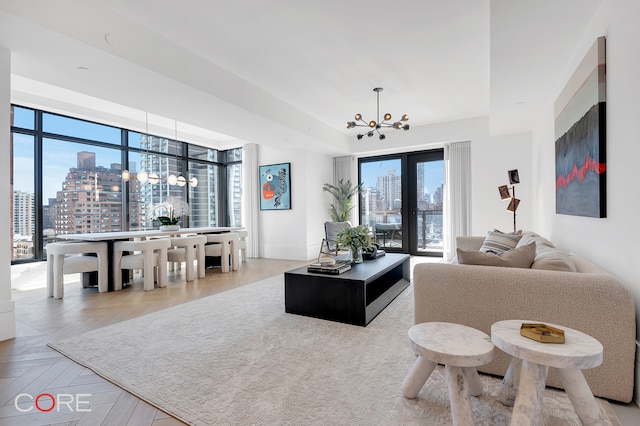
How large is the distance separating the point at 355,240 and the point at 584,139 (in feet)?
7.25

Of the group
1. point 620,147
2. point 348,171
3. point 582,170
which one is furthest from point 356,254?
point 348,171

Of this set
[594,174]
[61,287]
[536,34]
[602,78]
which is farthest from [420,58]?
[61,287]

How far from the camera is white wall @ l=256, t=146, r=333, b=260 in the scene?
6992mm

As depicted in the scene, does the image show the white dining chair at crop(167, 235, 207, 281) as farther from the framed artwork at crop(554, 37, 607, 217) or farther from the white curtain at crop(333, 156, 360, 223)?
the framed artwork at crop(554, 37, 607, 217)

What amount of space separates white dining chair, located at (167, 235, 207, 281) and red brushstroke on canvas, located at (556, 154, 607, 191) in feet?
16.1

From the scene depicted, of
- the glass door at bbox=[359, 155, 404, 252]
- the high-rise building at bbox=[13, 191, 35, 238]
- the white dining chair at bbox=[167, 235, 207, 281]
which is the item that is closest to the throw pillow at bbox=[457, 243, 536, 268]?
the white dining chair at bbox=[167, 235, 207, 281]

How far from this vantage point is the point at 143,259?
14.4ft

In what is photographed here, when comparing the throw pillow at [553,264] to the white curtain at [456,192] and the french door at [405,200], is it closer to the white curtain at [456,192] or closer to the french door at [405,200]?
the white curtain at [456,192]

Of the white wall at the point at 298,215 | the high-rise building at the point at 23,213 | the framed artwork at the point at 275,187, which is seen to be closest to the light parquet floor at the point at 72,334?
the high-rise building at the point at 23,213

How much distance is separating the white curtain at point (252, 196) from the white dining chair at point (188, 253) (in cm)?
226

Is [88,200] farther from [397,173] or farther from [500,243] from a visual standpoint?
[500,243]

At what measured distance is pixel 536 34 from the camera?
2.52m

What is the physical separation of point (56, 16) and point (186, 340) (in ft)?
9.15

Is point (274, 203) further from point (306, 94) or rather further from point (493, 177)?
point (493, 177)
